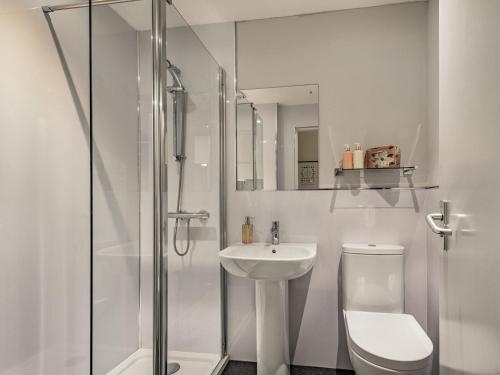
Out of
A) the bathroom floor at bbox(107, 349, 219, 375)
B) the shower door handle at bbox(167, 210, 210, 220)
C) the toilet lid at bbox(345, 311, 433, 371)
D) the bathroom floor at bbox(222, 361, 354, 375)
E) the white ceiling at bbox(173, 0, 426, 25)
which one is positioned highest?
the white ceiling at bbox(173, 0, 426, 25)

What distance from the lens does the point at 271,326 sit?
1.87m

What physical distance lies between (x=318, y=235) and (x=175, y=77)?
1.28 m

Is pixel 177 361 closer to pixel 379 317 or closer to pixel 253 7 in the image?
pixel 379 317

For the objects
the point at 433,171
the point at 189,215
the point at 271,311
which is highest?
the point at 433,171

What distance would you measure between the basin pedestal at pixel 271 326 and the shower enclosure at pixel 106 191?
1.07 feet

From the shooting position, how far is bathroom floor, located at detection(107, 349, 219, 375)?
4.47ft

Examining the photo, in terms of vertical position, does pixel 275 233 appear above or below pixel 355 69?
below

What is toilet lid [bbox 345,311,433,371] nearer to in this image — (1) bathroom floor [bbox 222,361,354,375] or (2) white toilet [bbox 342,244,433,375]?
(2) white toilet [bbox 342,244,433,375]

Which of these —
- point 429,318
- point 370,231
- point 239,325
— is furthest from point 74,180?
point 429,318

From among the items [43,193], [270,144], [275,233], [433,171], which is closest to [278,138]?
[270,144]

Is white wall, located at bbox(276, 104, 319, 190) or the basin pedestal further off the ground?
white wall, located at bbox(276, 104, 319, 190)

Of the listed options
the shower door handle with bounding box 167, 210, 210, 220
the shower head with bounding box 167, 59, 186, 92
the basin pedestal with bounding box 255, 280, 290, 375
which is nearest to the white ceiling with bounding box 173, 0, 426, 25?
the shower head with bounding box 167, 59, 186, 92

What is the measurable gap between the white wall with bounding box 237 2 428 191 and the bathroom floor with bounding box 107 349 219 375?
1269 millimetres

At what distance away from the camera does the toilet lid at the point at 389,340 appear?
4.38 ft
